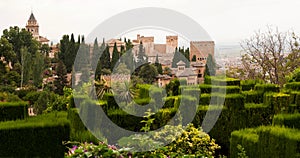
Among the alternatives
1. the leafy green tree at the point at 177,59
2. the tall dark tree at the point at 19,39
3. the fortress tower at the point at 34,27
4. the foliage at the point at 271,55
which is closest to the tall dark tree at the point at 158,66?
the leafy green tree at the point at 177,59

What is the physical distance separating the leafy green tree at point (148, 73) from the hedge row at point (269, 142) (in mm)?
5040

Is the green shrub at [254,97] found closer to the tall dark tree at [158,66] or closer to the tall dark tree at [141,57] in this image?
the tall dark tree at [158,66]

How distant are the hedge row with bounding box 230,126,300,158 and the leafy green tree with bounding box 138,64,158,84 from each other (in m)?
5.04

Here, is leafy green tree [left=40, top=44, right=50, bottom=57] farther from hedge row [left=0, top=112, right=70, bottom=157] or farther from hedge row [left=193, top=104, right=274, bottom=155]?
hedge row [left=0, top=112, right=70, bottom=157]

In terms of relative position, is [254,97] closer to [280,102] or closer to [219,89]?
[219,89]

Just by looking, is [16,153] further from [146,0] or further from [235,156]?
[146,0]

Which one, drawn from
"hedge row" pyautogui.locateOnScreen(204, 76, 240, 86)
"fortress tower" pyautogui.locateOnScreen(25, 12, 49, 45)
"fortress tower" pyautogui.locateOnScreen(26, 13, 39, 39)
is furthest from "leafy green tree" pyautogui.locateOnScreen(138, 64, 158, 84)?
"fortress tower" pyautogui.locateOnScreen(26, 13, 39, 39)

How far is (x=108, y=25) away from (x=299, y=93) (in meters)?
4.29

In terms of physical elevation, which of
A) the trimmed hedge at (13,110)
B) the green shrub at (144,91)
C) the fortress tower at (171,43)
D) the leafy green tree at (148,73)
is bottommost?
the trimmed hedge at (13,110)

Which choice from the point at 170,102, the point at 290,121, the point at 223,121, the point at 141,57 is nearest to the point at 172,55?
the point at 141,57

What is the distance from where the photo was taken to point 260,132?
6527 mm

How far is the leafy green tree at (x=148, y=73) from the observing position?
12.0 meters

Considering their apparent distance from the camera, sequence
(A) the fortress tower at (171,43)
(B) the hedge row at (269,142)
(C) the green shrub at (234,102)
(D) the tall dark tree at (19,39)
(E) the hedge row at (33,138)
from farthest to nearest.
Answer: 1. (D) the tall dark tree at (19,39)
2. (A) the fortress tower at (171,43)
3. (C) the green shrub at (234,102)
4. (E) the hedge row at (33,138)
5. (B) the hedge row at (269,142)

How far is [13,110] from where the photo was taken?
7.14 meters
